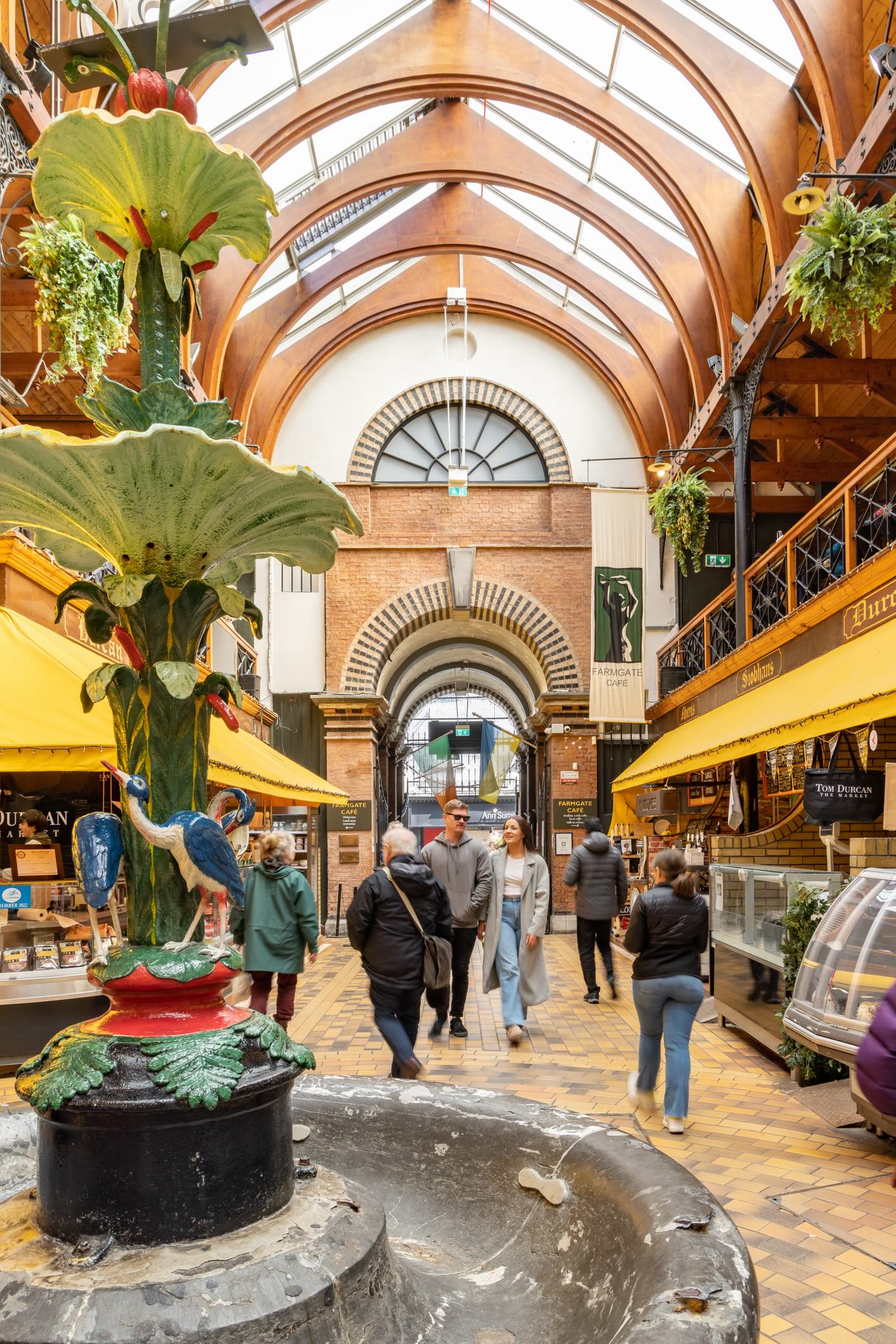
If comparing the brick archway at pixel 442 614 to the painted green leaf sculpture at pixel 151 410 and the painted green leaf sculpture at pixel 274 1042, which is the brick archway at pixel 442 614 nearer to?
the painted green leaf sculpture at pixel 151 410

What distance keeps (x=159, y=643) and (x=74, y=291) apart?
3921mm

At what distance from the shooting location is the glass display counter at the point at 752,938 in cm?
698

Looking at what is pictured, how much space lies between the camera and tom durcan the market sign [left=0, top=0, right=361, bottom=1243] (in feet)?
7.72

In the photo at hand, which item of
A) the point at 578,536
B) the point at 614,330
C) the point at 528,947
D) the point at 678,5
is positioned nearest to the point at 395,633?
the point at 578,536

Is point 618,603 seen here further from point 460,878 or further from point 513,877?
point 460,878

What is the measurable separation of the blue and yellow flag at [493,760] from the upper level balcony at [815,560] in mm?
11380

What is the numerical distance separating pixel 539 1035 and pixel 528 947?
103 cm

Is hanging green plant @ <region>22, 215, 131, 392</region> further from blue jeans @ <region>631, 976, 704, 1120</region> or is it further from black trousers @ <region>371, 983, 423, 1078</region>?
blue jeans @ <region>631, 976, 704, 1120</region>

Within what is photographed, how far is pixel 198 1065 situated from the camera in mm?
2404

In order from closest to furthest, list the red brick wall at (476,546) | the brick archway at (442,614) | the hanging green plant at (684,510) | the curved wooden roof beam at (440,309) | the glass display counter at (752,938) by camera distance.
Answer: the glass display counter at (752,938) → the hanging green plant at (684,510) → the brick archway at (442,614) → the curved wooden roof beam at (440,309) → the red brick wall at (476,546)

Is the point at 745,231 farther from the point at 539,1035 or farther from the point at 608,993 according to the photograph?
the point at 539,1035

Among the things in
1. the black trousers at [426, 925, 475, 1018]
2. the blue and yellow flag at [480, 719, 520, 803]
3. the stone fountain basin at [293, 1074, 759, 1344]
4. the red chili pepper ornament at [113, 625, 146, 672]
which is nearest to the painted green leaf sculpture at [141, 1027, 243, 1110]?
the stone fountain basin at [293, 1074, 759, 1344]

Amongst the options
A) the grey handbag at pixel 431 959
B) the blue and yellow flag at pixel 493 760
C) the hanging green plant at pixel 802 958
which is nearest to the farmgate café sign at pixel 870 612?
the hanging green plant at pixel 802 958

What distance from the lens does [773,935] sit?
23.4 ft
